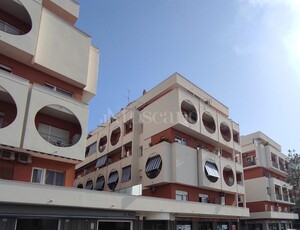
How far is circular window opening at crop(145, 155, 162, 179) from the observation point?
29.1 m

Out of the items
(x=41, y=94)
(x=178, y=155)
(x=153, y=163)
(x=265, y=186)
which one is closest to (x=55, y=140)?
(x=41, y=94)

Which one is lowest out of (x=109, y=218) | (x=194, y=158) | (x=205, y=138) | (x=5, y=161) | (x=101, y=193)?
(x=109, y=218)

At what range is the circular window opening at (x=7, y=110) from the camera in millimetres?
19038

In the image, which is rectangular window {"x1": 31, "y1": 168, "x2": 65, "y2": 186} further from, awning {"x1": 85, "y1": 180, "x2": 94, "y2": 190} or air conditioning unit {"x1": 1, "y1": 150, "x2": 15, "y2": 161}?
awning {"x1": 85, "y1": 180, "x2": 94, "y2": 190}

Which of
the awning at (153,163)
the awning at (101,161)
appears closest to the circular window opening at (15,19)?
the awning at (153,163)

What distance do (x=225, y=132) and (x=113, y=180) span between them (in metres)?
16.3

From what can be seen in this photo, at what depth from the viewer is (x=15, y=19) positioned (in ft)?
71.5

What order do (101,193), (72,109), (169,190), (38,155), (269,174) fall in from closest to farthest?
(101,193), (38,155), (72,109), (169,190), (269,174)

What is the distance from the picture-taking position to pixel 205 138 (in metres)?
34.3

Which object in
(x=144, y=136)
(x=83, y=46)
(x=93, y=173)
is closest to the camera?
(x=83, y=46)

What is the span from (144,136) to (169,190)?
7.90 metres

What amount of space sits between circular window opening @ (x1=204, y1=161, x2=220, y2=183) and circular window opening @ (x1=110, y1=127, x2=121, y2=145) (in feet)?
40.3

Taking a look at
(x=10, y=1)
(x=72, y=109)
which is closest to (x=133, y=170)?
(x=72, y=109)

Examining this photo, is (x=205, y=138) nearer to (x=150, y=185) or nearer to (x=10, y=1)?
(x=150, y=185)
